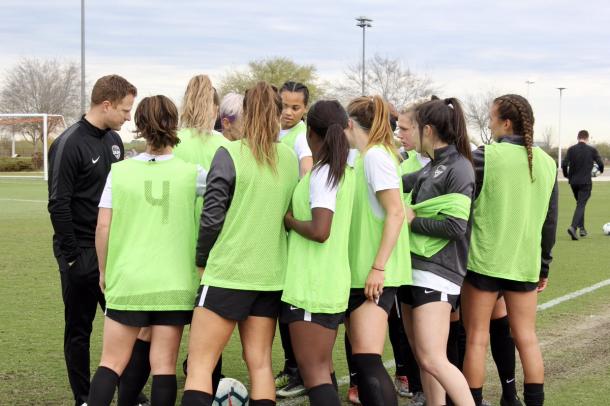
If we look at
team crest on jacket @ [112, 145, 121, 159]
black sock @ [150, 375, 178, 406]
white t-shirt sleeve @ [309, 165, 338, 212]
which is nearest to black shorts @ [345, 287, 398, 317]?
white t-shirt sleeve @ [309, 165, 338, 212]

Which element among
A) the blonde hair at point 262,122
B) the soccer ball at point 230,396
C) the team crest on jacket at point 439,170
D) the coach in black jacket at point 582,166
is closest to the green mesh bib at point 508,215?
the team crest on jacket at point 439,170

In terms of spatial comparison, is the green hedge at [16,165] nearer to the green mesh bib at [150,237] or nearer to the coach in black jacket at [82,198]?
the coach in black jacket at [82,198]

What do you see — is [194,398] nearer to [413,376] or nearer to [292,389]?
[292,389]

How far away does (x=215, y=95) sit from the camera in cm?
513

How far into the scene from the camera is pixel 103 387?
435 cm

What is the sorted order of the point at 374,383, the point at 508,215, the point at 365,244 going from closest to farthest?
1. the point at 374,383
2. the point at 365,244
3. the point at 508,215

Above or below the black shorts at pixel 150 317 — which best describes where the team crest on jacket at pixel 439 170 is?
above

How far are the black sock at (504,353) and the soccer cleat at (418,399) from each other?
0.53 metres

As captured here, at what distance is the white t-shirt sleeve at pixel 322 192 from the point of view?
13.5 feet

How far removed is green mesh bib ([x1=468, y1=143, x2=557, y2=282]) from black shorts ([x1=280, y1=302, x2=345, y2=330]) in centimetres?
113

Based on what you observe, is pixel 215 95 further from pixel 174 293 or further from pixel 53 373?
pixel 53 373

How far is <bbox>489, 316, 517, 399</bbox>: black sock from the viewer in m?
5.38

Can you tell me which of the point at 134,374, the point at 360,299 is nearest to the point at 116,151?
the point at 134,374

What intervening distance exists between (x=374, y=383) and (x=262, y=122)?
1.49 meters
